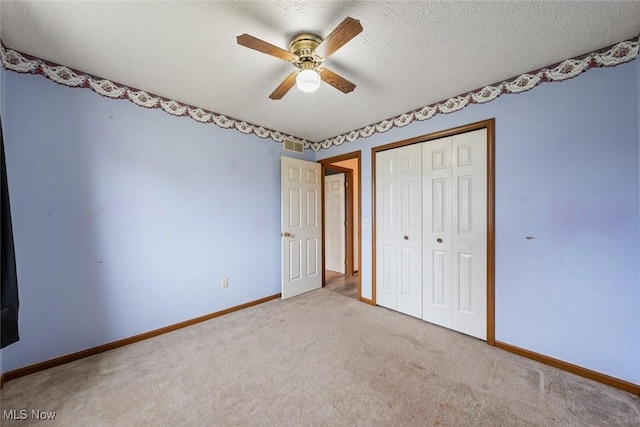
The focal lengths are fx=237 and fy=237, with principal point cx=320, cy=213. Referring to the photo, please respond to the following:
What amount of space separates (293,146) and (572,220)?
3112 millimetres

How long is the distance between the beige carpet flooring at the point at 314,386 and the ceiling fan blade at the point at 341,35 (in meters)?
2.17

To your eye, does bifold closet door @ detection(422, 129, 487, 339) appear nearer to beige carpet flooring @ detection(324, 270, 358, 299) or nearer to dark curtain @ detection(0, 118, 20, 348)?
beige carpet flooring @ detection(324, 270, 358, 299)

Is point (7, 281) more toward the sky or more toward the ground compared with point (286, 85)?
more toward the ground

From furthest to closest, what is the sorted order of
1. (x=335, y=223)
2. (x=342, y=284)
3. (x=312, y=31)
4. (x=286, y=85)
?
(x=335, y=223)
(x=342, y=284)
(x=286, y=85)
(x=312, y=31)

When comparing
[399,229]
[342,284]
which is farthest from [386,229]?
[342,284]

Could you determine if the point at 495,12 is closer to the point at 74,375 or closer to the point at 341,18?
the point at 341,18

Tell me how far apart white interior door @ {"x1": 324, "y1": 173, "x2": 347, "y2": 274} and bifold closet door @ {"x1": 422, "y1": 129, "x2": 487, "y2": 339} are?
7.38 feet

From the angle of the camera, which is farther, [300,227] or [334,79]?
[300,227]

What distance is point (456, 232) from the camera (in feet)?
7.88

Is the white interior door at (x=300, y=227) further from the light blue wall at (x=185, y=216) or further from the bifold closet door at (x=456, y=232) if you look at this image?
the bifold closet door at (x=456, y=232)

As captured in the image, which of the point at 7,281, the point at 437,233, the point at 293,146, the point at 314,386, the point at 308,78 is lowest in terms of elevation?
the point at 314,386

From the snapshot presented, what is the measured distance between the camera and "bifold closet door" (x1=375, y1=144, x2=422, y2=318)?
8.87ft

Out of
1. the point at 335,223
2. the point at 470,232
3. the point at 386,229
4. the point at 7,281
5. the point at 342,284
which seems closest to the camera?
the point at 7,281

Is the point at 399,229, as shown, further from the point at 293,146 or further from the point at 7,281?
the point at 7,281
